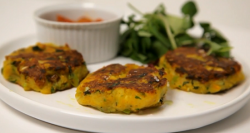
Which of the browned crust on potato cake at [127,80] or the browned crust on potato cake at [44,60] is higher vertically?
the browned crust on potato cake at [127,80]

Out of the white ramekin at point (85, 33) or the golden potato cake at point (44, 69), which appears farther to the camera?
the white ramekin at point (85, 33)

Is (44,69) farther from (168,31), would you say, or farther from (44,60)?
(168,31)

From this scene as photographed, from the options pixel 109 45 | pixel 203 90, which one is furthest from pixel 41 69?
pixel 203 90

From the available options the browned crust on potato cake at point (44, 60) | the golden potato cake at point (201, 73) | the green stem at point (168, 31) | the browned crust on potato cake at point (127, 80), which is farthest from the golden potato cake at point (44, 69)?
the green stem at point (168, 31)

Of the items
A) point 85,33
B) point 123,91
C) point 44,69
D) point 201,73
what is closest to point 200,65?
point 201,73

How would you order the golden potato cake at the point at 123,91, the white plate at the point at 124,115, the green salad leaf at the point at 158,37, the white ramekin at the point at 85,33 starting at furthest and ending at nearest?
1. the green salad leaf at the point at 158,37
2. the white ramekin at the point at 85,33
3. the golden potato cake at the point at 123,91
4. the white plate at the point at 124,115

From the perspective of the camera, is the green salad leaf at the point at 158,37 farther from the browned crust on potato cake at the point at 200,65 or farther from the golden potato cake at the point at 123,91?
the golden potato cake at the point at 123,91

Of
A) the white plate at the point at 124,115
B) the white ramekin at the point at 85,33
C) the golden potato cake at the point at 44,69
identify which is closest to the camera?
the white plate at the point at 124,115
